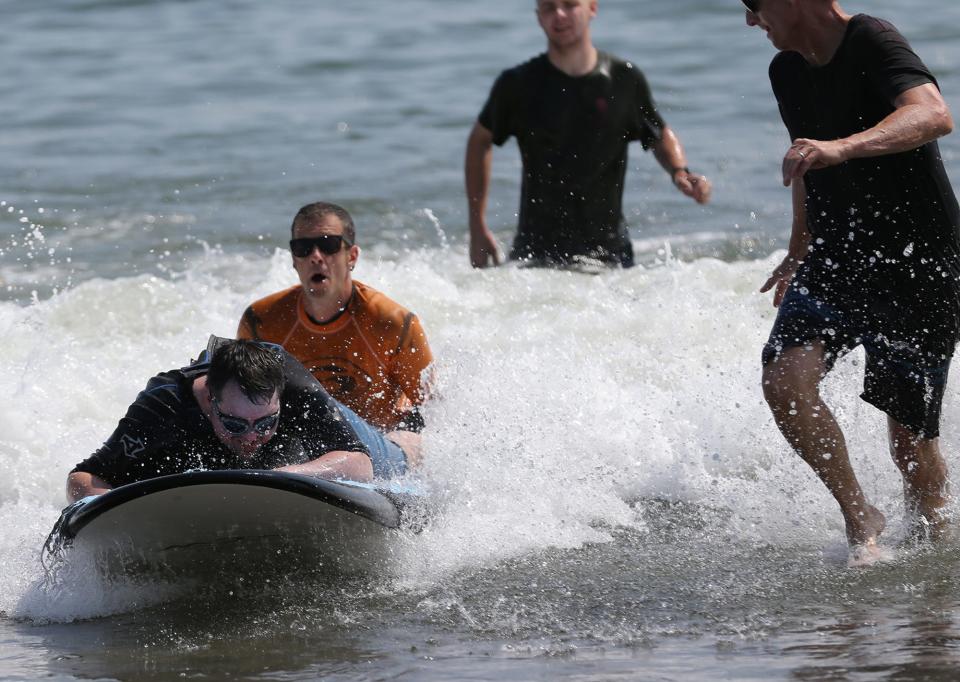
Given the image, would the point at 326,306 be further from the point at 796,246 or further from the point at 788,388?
the point at 788,388

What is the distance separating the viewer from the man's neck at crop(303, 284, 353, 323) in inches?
252

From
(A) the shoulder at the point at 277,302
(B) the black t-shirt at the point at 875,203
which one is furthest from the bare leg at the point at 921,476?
(A) the shoulder at the point at 277,302

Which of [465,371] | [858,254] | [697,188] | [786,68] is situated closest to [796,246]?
[858,254]

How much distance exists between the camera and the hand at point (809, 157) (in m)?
4.59

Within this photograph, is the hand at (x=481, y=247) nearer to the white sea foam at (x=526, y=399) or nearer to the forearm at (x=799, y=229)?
the white sea foam at (x=526, y=399)

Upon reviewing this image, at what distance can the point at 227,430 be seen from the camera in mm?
Result: 5258

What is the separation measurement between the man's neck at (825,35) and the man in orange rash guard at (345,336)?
201cm

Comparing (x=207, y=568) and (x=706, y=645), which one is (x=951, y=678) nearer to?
(x=706, y=645)

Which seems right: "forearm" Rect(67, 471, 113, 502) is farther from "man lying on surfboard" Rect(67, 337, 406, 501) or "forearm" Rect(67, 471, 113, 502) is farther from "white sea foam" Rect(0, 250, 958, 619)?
"white sea foam" Rect(0, 250, 958, 619)

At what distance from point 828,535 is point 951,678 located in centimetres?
149

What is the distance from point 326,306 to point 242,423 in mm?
1268

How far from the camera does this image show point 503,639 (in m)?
4.86

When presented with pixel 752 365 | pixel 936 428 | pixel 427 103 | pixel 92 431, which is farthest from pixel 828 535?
pixel 427 103

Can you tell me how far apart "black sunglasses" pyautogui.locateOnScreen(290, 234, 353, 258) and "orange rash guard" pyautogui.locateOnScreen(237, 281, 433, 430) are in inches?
8.6
